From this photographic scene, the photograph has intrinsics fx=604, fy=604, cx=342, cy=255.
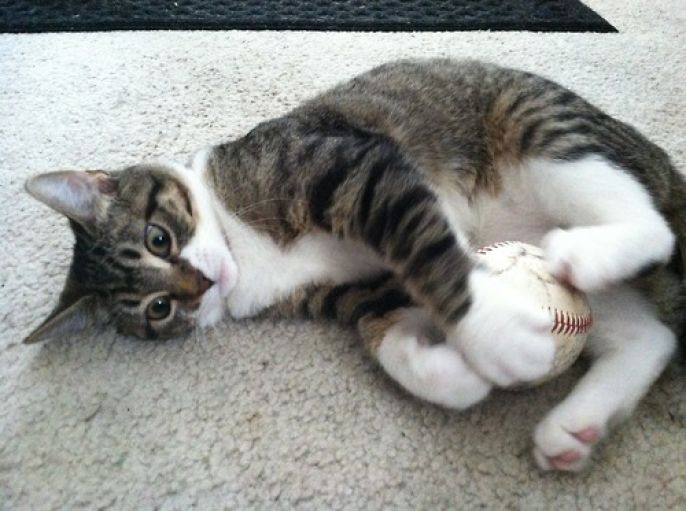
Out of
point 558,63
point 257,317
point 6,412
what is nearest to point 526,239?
point 257,317

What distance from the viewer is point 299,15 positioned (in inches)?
90.8

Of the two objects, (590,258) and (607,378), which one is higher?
(590,258)

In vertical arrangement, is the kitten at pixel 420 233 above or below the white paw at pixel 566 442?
above

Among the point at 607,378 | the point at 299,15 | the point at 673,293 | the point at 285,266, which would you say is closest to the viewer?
the point at 607,378

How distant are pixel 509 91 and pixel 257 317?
79 cm

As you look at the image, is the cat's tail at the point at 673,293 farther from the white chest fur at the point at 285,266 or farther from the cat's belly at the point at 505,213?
the white chest fur at the point at 285,266

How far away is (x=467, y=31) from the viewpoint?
7.10 ft

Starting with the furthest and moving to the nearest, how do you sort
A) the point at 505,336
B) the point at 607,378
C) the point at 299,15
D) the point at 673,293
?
1. the point at 299,15
2. the point at 673,293
3. the point at 607,378
4. the point at 505,336

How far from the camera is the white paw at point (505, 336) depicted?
92 centimetres

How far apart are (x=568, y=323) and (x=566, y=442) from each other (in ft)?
0.61

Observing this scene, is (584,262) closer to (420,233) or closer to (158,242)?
(420,233)

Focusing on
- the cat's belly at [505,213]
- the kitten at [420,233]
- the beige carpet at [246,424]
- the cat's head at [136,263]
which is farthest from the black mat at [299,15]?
the cat's head at [136,263]

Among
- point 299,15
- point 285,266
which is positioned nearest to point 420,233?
point 285,266

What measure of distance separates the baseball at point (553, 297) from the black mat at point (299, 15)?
4.61 feet
